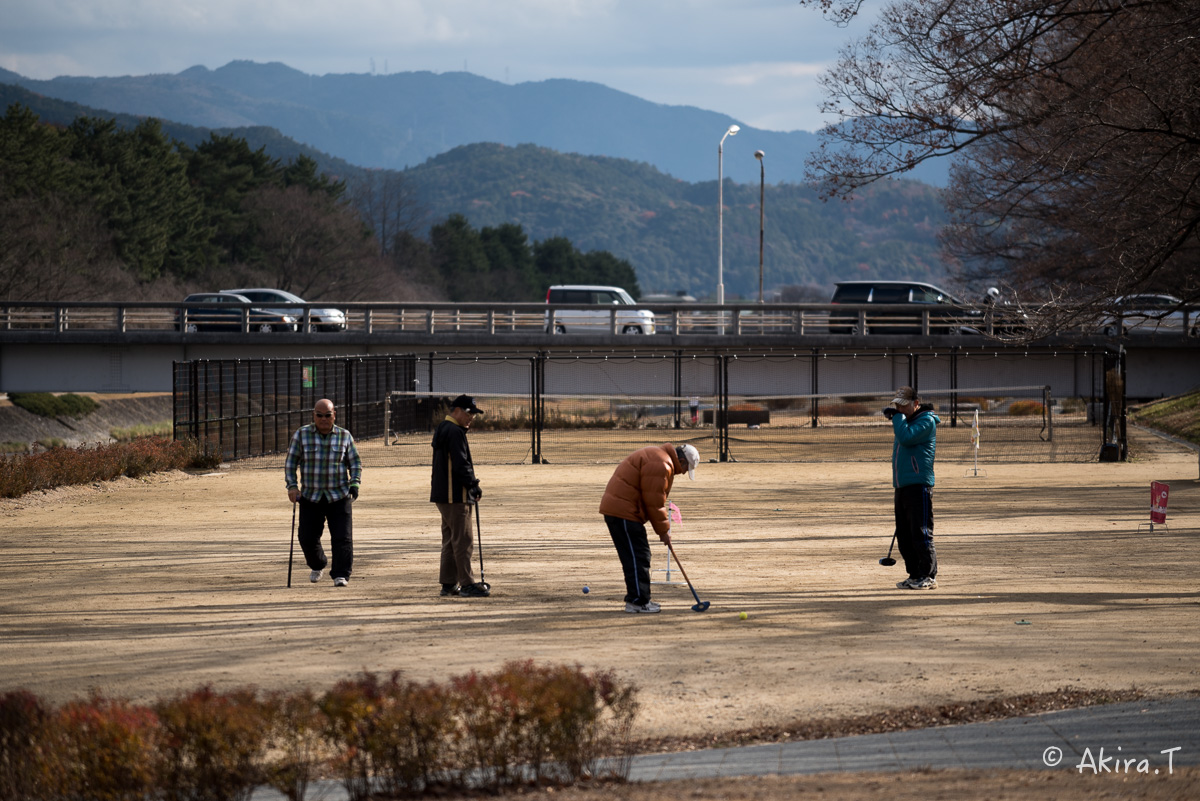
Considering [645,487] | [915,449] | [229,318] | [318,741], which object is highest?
[229,318]

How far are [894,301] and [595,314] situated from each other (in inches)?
405

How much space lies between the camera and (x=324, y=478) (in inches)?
440

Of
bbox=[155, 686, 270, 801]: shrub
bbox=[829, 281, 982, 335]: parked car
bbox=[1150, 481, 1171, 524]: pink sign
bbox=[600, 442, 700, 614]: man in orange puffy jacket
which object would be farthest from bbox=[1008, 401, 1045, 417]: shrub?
bbox=[155, 686, 270, 801]: shrub

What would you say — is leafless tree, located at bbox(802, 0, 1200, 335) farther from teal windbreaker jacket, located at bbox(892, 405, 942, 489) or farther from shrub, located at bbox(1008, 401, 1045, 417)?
shrub, located at bbox(1008, 401, 1045, 417)

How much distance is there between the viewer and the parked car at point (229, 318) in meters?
39.0

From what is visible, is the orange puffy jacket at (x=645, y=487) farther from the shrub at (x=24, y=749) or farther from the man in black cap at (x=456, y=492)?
the shrub at (x=24, y=749)

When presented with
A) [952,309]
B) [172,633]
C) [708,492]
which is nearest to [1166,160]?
[708,492]

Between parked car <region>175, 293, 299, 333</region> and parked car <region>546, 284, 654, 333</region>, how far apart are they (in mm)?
9144

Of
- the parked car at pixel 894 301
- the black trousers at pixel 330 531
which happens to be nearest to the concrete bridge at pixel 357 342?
the parked car at pixel 894 301

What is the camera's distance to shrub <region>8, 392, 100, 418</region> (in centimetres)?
4984

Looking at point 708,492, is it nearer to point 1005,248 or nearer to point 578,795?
point 578,795

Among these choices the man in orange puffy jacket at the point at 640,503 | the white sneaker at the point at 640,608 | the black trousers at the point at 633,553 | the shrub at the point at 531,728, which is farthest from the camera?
the white sneaker at the point at 640,608

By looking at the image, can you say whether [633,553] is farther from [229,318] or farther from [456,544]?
[229,318]

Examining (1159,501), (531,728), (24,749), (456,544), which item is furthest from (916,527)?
A: (24,749)
